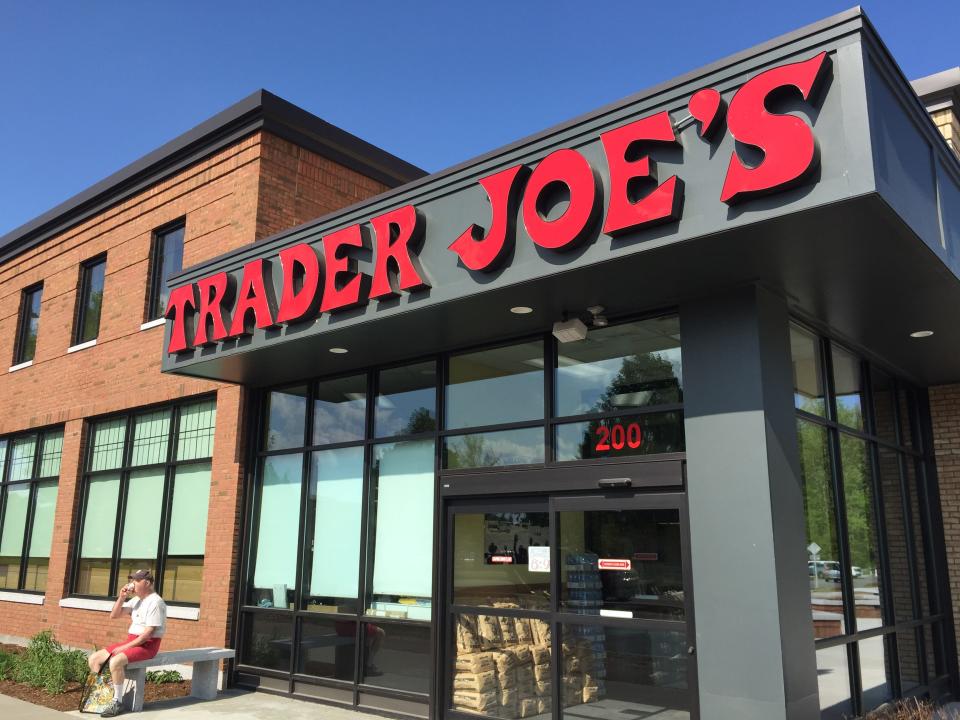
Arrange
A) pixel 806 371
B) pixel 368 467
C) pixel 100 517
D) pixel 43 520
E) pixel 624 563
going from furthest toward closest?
pixel 43 520 → pixel 100 517 → pixel 368 467 → pixel 806 371 → pixel 624 563

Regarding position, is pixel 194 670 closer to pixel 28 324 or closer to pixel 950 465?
pixel 950 465

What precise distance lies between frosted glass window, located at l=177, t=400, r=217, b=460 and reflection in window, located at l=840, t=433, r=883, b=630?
8644 millimetres

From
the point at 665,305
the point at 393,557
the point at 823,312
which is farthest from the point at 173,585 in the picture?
the point at 823,312

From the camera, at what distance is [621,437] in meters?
7.80

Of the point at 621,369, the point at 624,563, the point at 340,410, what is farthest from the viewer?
the point at 340,410

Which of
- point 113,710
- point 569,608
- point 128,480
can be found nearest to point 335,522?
point 113,710

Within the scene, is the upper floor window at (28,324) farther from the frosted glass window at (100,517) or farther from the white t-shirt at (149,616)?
the white t-shirt at (149,616)

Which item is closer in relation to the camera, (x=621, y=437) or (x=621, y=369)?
(x=621, y=437)

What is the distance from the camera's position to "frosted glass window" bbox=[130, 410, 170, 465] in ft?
43.4

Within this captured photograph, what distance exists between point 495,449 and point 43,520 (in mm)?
11385

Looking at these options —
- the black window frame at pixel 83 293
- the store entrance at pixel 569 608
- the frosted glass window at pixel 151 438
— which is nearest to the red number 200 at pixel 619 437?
the store entrance at pixel 569 608

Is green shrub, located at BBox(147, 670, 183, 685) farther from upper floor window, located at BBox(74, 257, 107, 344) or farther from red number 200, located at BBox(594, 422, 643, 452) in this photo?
red number 200, located at BBox(594, 422, 643, 452)

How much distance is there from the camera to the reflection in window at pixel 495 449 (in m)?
8.48

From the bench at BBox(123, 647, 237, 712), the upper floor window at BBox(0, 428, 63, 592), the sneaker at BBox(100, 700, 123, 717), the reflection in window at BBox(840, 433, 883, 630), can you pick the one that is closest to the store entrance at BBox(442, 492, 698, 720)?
the reflection in window at BBox(840, 433, 883, 630)
